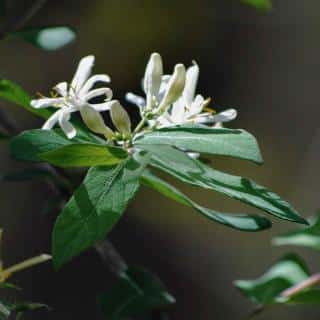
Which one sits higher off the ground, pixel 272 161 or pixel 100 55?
pixel 100 55

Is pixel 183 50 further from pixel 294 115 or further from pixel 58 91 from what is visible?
pixel 58 91

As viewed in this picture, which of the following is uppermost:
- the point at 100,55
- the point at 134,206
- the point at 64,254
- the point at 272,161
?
the point at 64,254

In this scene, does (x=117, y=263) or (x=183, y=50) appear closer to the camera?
(x=117, y=263)

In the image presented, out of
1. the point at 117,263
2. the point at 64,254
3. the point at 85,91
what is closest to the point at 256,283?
the point at 117,263

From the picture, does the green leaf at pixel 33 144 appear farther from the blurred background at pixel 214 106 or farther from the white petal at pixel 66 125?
the blurred background at pixel 214 106

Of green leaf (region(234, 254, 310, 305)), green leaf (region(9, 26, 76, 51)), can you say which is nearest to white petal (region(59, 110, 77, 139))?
green leaf (region(9, 26, 76, 51))

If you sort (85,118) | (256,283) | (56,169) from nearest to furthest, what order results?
(85,118), (56,169), (256,283)

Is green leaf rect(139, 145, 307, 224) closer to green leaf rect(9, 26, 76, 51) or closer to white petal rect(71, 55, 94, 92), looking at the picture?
white petal rect(71, 55, 94, 92)

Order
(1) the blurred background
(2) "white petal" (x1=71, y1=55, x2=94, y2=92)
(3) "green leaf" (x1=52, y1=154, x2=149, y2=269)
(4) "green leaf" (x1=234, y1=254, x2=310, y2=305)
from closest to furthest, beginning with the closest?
(3) "green leaf" (x1=52, y1=154, x2=149, y2=269) < (2) "white petal" (x1=71, y1=55, x2=94, y2=92) < (4) "green leaf" (x1=234, y1=254, x2=310, y2=305) < (1) the blurred background
